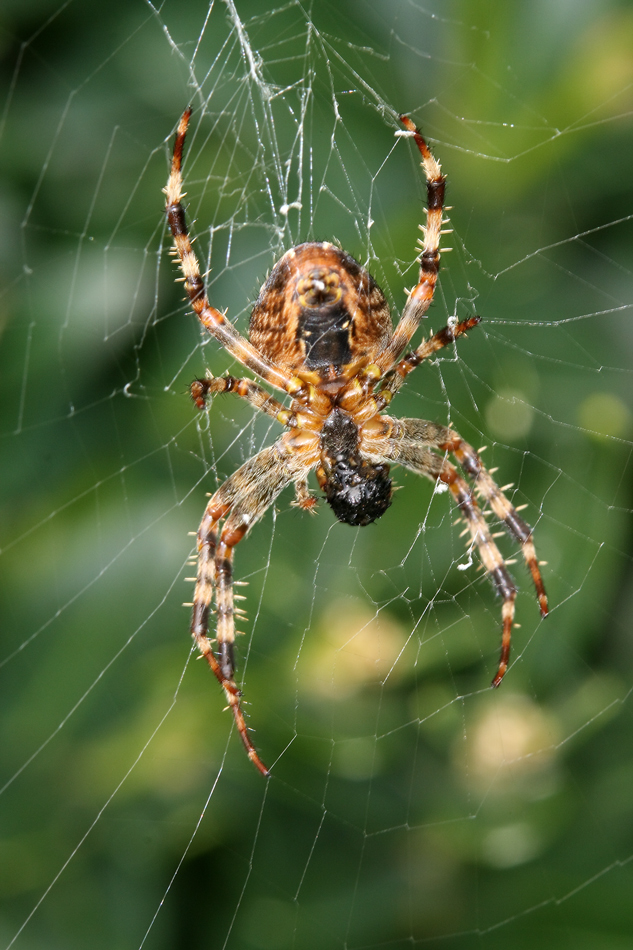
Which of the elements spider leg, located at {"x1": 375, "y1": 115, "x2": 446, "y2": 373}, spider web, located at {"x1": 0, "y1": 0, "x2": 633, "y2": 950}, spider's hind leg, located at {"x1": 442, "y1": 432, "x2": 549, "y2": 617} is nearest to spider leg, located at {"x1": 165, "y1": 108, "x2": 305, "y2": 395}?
spider web, located at {"x1": 0, "y1": 0, "x2": 633, "y2": 950}

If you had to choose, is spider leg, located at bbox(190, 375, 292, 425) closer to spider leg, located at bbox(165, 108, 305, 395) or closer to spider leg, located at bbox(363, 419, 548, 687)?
spider leg, located at bbox(165, 108, 305, 395)

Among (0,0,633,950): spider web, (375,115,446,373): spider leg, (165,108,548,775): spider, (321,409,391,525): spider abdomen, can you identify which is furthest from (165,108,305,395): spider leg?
(375,115,446,373): spider leg

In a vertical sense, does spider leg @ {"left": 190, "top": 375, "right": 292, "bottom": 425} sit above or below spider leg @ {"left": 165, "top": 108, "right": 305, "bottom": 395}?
below

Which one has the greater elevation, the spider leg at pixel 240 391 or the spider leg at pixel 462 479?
the spider leg at pixel 240 391

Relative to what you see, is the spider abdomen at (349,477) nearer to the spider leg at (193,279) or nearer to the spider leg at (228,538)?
the spider leg at (228,538)

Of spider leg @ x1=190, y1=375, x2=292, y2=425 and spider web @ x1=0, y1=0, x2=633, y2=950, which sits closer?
spider leg @ x1=190, y1=375, x2=292, y2=425

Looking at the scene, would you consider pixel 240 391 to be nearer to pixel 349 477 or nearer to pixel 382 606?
pixel 349 477

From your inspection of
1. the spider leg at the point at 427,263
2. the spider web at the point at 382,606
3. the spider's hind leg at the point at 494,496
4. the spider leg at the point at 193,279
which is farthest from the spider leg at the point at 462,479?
the spider leg at the point at 193,279
